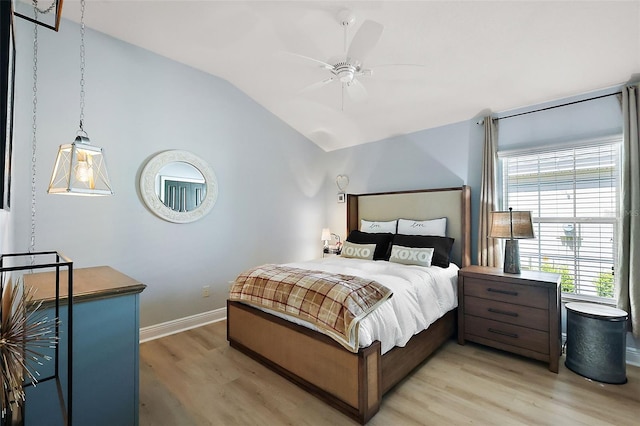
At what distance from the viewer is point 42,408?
1.35 meters

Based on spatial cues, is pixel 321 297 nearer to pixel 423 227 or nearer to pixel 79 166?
pixel 79 166

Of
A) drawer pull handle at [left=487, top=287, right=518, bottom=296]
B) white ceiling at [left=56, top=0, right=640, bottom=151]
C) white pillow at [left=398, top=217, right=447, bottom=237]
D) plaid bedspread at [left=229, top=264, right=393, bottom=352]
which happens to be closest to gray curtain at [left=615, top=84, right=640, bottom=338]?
white ceiling at [left=56, top=0, right=640, bottom=151]

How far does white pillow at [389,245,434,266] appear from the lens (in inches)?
118

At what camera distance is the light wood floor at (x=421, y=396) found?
184 cm

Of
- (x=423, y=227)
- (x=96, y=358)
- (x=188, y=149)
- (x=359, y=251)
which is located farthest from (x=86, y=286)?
(x=423, y=227)

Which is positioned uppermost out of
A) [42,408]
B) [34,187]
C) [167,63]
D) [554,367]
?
[167,63]

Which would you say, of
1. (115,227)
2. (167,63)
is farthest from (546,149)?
(115,227)

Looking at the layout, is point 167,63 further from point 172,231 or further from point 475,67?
point 475,67

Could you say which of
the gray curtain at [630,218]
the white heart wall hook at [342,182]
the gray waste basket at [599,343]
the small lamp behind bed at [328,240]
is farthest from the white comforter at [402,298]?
the white heart wall hook at [342,182]

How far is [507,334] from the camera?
2.61 metres

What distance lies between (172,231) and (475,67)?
350 cm

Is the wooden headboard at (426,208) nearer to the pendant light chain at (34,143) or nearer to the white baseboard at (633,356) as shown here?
the white baseboard at (633,356)

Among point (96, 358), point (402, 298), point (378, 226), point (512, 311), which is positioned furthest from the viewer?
point (378, 226)

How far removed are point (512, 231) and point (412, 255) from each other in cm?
96
